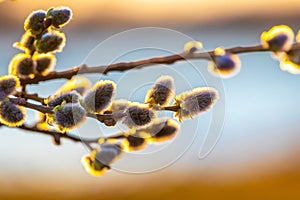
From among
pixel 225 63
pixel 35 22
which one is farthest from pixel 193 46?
pixel 35 22

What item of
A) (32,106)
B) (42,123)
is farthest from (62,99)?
(42,123)

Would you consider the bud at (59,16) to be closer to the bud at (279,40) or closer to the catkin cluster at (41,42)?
the catkin cluster at (41,42)

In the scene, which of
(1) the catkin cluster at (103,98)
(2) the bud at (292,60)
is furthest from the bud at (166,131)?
(2) the bud at (292,60)

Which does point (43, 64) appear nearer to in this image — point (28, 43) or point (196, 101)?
point (28, 43)

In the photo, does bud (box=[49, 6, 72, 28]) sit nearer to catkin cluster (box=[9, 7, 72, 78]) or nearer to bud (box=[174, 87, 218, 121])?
catkin cluster (box=[9, 7, 72, 78])

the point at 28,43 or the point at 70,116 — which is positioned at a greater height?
the point at 28,43

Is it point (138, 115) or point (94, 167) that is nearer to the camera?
point (138, 115)

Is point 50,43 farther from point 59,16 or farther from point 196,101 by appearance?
point 196,101
